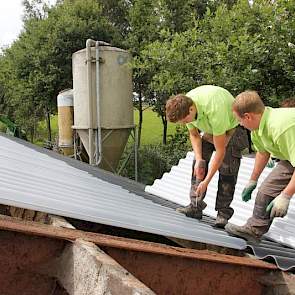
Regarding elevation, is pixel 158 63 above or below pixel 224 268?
above

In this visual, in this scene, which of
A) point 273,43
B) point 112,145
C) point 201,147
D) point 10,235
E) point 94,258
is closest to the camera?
point 94,258

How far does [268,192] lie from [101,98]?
8.12 meters

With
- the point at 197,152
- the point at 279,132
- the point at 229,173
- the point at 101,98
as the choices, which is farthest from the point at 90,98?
the point at 279,132

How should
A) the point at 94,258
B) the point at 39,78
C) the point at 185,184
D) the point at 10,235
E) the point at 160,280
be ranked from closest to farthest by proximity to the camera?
the point at 94,258
the point at 10,235
the point at 160,280
the point at 185,184
the point at 39,78

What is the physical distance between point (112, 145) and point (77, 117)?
1.18 m

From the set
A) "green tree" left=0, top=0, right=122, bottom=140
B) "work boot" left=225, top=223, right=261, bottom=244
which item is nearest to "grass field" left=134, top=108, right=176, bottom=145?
"green tree" left=0, top=0, right=122, bottom=140

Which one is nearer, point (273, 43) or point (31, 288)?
point (31, 288)

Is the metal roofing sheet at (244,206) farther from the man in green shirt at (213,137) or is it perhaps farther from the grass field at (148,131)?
the grass field at (148,131)

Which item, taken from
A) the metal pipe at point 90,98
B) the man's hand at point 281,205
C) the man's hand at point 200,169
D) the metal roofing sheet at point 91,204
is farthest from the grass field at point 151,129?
the man's hand at point 281,205

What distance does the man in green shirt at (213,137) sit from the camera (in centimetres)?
338

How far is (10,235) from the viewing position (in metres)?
2.06

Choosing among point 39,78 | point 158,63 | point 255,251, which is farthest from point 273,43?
point 39,78

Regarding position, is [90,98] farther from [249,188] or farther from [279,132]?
[279,132]

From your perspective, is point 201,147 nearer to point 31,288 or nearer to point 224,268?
point 224,268
